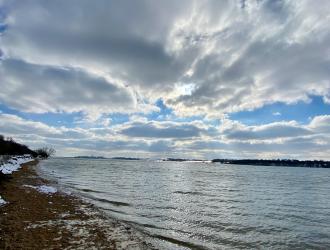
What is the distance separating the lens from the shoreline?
14184 mm

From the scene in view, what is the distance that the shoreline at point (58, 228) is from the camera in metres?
14.2

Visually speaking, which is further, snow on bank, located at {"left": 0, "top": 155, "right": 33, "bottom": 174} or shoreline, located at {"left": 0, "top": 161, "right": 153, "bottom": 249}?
snow on bank, located at {"left": 0, "top": 155, "right": 33, "bottom": 174}

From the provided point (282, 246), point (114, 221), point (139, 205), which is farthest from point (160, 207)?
point (282, 246)

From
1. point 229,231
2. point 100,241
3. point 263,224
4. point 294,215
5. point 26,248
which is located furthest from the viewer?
point 294,215

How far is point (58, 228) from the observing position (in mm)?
17047

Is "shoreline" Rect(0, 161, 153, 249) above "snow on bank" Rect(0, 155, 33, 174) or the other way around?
the other way around

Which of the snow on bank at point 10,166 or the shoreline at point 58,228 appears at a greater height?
the snow on bank at point 10,166

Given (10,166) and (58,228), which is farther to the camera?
(10,166)

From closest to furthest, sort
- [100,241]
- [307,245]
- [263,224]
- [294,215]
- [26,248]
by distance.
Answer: [26,248] < [100,241] < [307,245] < [263,224] < [294,215]

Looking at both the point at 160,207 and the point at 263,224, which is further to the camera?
the point at 160,207

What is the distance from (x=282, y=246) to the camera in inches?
698

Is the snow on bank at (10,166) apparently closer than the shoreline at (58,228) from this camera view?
No

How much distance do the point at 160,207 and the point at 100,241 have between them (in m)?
13.2

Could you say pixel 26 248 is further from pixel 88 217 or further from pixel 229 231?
pixel 229 231
